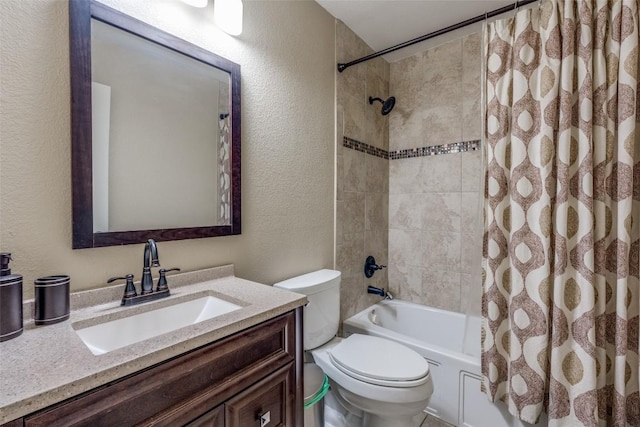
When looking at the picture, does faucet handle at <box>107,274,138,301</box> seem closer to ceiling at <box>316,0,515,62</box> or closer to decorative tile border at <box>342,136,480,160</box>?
decorative tile border at <box>342,136,480,160</box>

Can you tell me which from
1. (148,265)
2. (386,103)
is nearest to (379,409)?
(148,265)

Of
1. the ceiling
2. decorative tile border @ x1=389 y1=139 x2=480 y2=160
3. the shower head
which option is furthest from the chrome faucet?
decorative tile border @ x1=389 y1=139 x2=480 y2=160

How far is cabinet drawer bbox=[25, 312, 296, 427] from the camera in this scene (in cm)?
55

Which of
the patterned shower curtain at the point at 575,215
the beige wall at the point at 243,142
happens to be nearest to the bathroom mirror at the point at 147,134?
the beige wall at the point at 243,142

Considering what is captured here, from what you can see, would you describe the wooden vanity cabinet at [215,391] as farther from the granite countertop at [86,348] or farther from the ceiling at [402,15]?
the ceiling at [402,15]

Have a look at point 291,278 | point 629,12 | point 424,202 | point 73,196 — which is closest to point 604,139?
point 629,12

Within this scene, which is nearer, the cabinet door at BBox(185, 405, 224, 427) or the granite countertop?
the granite countertop

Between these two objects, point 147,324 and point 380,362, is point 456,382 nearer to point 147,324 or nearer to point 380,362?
point 380,362

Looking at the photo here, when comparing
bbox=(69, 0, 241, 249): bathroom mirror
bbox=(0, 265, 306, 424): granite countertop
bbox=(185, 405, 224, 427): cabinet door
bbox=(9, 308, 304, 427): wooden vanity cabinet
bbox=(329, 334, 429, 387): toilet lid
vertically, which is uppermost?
bbox=(69, 0, 241, 249): bathroom mirror

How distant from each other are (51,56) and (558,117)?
6.34 ft

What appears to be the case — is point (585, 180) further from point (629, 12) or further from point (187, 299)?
point (187, 299)

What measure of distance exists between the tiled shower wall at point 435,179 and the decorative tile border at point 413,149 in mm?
30

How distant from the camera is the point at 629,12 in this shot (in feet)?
4.01

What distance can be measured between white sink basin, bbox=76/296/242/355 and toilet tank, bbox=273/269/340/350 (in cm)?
42
